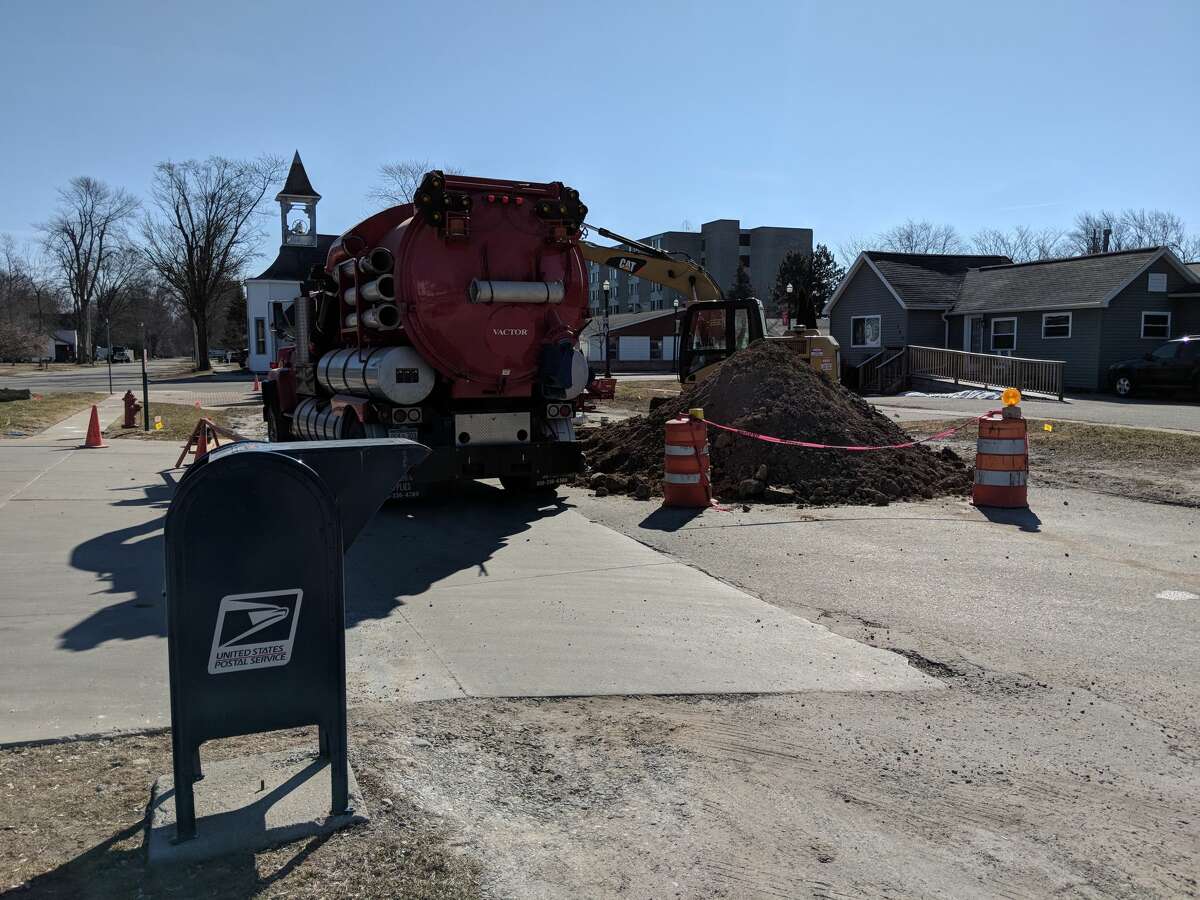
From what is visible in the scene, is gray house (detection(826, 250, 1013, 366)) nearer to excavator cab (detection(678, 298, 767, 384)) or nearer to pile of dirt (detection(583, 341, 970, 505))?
excavator cab (detection(678, 298, 767, 384))

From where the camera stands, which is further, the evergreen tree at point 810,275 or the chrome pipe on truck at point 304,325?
the evergreen tree at point 810,275

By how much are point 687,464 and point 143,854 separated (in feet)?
26.8

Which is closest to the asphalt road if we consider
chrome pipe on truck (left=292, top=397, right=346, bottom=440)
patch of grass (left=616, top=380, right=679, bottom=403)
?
patch of grass (left=616, top=380, right=679, bottom=403)

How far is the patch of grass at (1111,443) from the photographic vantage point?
14398mm

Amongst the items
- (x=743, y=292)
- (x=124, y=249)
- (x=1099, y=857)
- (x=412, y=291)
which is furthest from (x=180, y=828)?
(x=124, y=249)

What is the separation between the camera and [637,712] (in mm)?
4949

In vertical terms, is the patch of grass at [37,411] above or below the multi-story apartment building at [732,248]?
below

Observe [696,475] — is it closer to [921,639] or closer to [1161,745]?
[921,639]

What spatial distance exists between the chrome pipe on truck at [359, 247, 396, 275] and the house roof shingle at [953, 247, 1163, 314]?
27.7m

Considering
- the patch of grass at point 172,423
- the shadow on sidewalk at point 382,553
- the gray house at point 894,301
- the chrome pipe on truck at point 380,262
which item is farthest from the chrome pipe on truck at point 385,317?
the gray house at point 894,301

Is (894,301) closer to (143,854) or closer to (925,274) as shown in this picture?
(925,274)

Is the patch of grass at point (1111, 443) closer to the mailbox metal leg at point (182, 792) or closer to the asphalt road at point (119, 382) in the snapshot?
the mailbox metal leg at point (182, 792)

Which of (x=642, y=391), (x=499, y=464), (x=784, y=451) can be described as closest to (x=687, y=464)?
(x=784, y=451)

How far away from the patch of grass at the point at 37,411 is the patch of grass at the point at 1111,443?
59.8 feet
